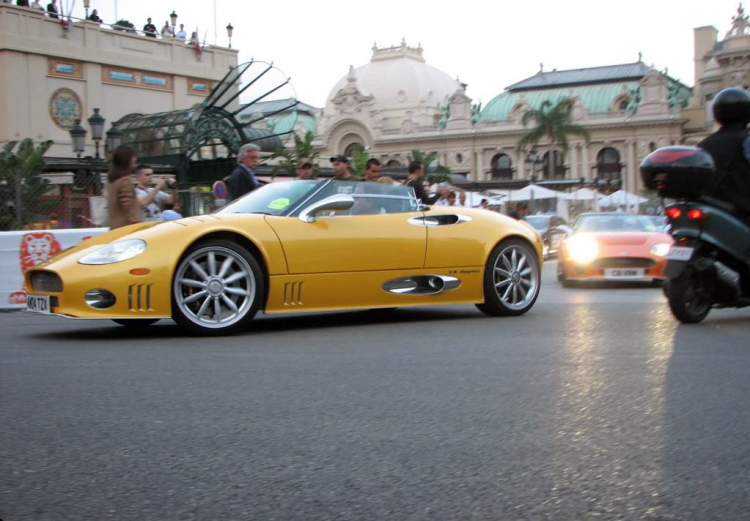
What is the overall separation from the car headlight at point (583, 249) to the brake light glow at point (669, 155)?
5.69 m

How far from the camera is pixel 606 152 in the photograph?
94000 millimetres

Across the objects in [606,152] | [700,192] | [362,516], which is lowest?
[362,516]

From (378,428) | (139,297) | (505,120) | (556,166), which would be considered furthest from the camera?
(505,120)

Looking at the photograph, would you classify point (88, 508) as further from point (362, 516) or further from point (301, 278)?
point (301, 278)

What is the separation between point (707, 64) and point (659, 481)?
94.1 m

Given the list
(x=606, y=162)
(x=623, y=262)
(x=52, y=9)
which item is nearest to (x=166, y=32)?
(x=52, y=9)

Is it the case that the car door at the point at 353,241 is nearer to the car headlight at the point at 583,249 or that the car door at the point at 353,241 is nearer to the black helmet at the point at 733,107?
the black helmet at the point at 733,107

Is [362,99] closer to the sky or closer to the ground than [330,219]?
closer to the sky

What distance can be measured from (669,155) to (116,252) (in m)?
4.06

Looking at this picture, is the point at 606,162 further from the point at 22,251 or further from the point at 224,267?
the point at 224,267

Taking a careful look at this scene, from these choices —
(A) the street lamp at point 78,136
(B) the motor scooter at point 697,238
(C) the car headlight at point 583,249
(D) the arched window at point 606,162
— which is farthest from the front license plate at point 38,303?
(D) the arched window at point 606,162

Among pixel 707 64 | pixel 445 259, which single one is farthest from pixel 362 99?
pixel 445 259

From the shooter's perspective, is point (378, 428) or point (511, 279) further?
point (511, 279)

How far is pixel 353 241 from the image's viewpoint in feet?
24.0
